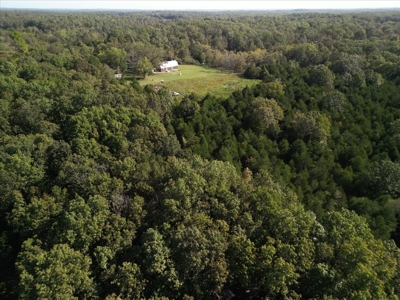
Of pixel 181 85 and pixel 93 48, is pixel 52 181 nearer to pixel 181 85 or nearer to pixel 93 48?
pixel 181 85

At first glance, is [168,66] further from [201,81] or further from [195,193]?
[195,193]

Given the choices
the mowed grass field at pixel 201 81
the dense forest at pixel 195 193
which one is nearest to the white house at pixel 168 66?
the mowed grass field at pixel 201 81

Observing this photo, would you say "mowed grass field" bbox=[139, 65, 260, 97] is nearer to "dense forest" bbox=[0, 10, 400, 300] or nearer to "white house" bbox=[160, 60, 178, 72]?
"white house" bbox=[160, 60, 178, 72]

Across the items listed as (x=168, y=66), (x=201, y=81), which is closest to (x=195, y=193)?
(x=201, y=81)

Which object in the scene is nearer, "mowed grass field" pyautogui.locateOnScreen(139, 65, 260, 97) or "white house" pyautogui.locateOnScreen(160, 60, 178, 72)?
"mowed grass field" pyautogui.locateOnScreen(139, 65, 260, 97)

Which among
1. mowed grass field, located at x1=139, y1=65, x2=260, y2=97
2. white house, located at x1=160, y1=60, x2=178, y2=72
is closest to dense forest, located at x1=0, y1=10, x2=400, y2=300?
mowed grass field, located at x1=139, y1=65, x2=260, y2=97

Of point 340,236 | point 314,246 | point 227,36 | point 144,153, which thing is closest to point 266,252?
point 314,246

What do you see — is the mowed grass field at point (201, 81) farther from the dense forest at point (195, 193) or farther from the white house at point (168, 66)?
the dense forest at point (195, 193)
